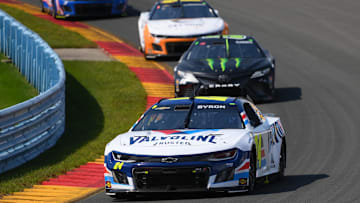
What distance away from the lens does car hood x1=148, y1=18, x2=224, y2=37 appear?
23047 millimetres

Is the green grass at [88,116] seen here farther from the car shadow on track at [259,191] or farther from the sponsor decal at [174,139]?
the sponsor decal at [174,139]

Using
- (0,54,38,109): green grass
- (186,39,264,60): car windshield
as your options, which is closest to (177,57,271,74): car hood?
(186,39,264,60): car windshield

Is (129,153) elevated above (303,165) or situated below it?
above

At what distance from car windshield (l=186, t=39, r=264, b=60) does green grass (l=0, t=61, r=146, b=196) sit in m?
1.65

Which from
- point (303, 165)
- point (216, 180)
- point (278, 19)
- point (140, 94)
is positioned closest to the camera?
point (216, 180)

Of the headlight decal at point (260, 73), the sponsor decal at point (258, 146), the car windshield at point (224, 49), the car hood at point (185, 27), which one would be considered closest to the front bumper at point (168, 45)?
the car hood at point (185, 27)

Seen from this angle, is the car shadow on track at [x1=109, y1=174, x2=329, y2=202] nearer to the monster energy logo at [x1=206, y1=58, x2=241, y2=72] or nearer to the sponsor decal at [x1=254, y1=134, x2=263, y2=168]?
the sponsor decal at [x1=254, y1=134, x2=263, y2=168]

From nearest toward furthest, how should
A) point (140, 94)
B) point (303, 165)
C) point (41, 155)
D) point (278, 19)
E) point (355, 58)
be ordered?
point (303, 165)
point (41, 155)
point (140, 94)
point (355, 58)
point (278, 19)

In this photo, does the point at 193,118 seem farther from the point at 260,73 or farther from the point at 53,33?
the point at 53,33

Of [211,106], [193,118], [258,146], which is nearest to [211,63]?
[211,106]

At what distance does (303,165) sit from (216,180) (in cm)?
362

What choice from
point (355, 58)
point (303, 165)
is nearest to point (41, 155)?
point (303, 165)

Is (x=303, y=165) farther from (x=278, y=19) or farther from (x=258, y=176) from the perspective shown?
(x=278, y=19)

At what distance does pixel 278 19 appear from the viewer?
29750 millimetres
